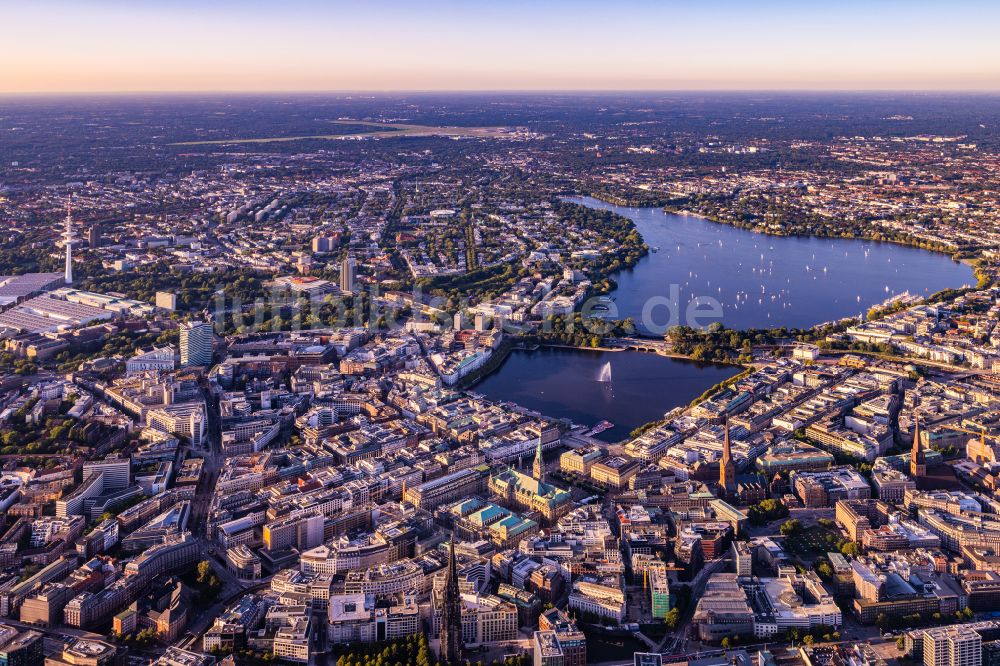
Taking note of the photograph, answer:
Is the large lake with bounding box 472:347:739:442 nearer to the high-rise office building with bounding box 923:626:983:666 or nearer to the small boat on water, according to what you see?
the small boat on water

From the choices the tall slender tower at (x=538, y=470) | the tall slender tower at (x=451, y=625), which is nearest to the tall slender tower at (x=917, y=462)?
the tall slender tower at (x=538, y=470)

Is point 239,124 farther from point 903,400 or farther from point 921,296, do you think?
point 903,400

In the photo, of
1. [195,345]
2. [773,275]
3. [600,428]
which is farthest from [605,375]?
[773,275]

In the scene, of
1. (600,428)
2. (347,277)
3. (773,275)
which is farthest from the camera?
(773,275)

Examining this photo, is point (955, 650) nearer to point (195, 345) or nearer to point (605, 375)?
point (605, 375)

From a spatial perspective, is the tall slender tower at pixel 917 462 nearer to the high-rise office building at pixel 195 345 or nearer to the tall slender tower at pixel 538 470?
the tall slender tower at pixel 538 470
